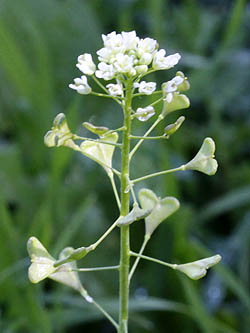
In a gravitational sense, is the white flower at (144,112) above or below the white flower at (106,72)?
below

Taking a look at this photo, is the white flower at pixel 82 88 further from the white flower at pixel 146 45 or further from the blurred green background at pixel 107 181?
the blurred green background at pixel 107 181

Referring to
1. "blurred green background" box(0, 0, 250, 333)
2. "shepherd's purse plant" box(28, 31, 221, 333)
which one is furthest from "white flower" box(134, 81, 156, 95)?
"blurred green background" box(0, 0, 250, 333)

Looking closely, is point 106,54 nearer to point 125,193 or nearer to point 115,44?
point 115,44

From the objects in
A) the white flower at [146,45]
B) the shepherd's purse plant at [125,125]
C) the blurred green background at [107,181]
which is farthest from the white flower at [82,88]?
the blurred green background at [107,181]

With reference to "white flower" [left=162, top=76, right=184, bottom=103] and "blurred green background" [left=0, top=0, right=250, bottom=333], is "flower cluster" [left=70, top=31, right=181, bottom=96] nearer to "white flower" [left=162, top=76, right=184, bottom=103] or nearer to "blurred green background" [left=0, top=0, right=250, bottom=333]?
"white flower" [left=162, top=76, right=184, bottom=103]

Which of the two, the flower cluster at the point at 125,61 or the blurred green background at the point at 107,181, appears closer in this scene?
the flower cluster at the point at 125,61

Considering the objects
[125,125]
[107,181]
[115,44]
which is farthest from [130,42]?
[107,181]
